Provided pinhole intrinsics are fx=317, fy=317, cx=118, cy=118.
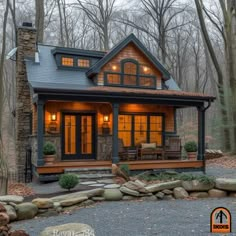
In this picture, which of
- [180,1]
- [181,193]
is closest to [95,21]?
[180,1]

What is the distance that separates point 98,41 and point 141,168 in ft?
59.7

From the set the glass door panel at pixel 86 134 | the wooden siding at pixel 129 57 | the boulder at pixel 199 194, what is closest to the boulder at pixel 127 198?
the boulder at pixel 199 194

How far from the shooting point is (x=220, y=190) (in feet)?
25.3

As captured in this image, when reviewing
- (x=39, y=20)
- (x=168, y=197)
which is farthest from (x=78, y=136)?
(x=39, y=20)

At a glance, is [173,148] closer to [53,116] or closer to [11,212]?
[53,116]

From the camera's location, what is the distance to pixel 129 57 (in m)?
12.8

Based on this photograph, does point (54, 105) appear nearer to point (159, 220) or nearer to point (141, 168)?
point (141, 168)

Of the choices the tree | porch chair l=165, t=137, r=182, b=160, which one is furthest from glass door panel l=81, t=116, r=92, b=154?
the tree

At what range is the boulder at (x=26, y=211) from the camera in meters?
5.82

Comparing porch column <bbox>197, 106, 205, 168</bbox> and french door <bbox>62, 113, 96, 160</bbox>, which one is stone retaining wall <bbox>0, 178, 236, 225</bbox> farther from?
french door <bbox>62, 113, 96, 160</bbox>

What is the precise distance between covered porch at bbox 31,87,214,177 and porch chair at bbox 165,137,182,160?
15 cm

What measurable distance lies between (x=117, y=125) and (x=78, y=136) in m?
1.98

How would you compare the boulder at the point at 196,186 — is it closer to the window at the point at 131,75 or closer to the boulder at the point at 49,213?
the boulder at the point at 49,213

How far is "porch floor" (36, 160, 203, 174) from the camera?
9906mm
